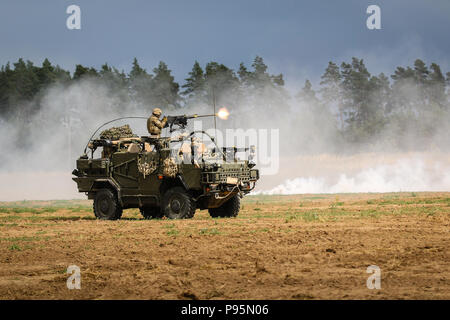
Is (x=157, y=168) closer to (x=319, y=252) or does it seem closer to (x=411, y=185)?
(x=319, y=252)

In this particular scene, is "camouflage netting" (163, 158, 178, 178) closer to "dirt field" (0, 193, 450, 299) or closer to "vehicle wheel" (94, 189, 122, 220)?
"dirt field" (0, 193, 450, 299)

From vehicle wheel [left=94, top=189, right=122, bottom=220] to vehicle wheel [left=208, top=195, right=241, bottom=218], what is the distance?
3.23 m

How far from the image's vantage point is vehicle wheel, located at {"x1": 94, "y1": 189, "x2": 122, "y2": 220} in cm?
2103

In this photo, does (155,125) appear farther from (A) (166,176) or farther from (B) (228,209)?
(B) (228,209)

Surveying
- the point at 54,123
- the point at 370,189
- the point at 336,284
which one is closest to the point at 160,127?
the point at 336,284

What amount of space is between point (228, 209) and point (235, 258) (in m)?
9.18

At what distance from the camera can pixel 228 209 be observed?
20.8 meters

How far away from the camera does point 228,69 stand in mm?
64750

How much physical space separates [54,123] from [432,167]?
36175 millimetres

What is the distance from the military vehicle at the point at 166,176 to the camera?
19.2 meters
